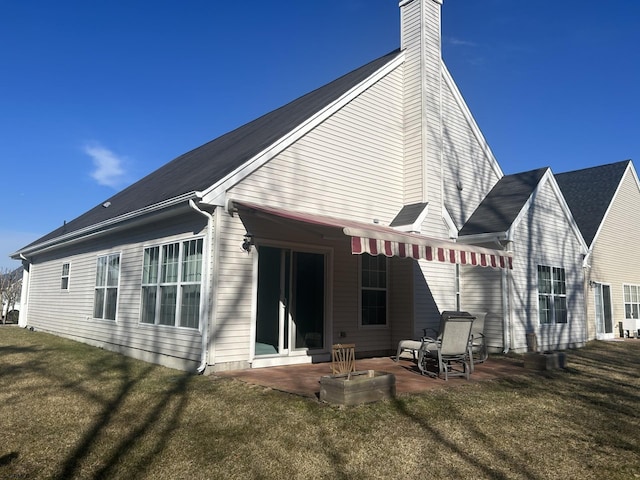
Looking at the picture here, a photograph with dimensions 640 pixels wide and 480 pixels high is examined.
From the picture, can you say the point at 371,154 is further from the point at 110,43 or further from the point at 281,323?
the point at 110,43

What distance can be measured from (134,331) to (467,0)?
15116 mm

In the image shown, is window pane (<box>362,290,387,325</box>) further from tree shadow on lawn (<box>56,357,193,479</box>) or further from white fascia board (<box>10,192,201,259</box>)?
white fascia board (<box>10,192,201,259</box>)

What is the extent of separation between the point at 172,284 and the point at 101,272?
4732mm

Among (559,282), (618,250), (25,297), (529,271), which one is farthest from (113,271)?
(618,250)

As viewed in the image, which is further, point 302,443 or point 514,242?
point 514,242

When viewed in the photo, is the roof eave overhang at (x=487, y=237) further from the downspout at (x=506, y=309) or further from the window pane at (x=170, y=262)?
the window pane at (x=170, y=262)

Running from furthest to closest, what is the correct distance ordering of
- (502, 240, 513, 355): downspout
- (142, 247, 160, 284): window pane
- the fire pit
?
1. (502, 240, 513, 355): downspout
2. (142, 247, 160, 284): window pane
3. the fire pit

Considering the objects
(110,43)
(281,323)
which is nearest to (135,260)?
(281,323)

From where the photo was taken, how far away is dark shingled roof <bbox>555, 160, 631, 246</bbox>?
2038 centimetres

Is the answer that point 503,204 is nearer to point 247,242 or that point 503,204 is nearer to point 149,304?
point 247,242

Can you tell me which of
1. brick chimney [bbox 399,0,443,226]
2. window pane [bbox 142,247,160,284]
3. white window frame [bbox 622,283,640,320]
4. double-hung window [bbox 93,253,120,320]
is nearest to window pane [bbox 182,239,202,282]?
window pane [bbox 142,247,160,284]

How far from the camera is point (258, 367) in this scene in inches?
370

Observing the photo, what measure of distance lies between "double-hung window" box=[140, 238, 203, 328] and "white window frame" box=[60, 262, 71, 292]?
23.0ft

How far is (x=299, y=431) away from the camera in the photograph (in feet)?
17.5
